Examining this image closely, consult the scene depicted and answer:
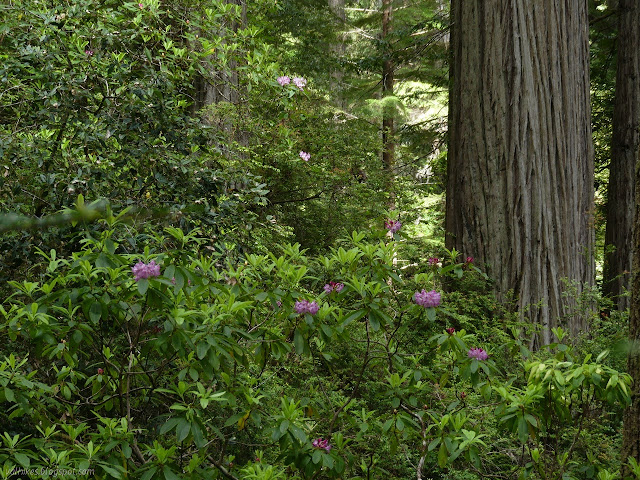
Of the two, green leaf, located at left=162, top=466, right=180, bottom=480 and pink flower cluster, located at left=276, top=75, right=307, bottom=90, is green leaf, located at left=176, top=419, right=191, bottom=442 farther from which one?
pink flower cluster, located at left=276, top=75, right=307, bottom=90

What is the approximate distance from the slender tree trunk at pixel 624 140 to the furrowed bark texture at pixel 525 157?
3.85 m

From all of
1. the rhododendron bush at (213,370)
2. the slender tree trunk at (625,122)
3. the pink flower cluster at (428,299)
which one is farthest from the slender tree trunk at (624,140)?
the pink flower cluster at (428,299)

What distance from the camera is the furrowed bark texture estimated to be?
16.0ft

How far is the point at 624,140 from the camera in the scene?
28.4ft

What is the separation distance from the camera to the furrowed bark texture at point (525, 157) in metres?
4.86

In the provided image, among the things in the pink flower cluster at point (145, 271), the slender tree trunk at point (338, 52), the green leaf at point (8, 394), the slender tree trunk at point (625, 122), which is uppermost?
the slender tree trunk at point (338, 52)

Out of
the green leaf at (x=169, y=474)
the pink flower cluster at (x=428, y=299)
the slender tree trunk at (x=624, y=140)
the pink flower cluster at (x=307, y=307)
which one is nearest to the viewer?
the green leaf at (x=169, y=474)

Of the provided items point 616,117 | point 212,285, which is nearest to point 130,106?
point 212,285

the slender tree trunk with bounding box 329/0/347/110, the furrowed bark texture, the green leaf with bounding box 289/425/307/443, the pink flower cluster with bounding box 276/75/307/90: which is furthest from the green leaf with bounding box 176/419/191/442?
the slender tree trunk with bounding box 329/0/347/110

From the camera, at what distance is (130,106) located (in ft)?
13.3

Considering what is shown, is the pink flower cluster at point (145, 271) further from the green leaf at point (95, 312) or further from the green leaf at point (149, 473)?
the green leaf at point (149, 473)

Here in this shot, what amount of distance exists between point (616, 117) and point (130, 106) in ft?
24.2

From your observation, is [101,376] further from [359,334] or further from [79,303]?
[359,334]

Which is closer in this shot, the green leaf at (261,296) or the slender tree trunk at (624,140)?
the green leaf at (261,296)
